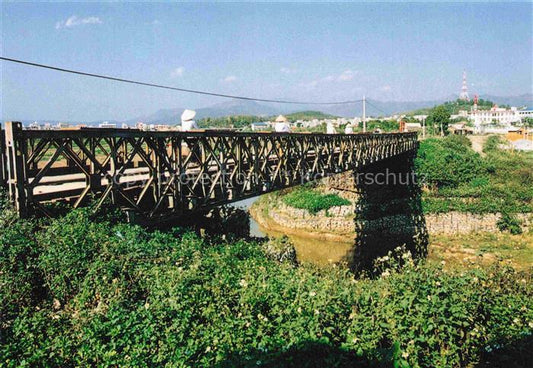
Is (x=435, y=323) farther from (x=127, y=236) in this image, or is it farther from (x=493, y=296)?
(x=127, y=236)

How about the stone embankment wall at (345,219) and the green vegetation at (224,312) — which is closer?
the green vegetation at (224,312)

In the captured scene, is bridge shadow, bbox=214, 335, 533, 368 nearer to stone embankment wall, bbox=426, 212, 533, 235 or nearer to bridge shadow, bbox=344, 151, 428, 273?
bridge shadow, bbox=344, 151, 428, 273

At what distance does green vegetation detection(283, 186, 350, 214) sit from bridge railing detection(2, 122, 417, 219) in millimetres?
16464

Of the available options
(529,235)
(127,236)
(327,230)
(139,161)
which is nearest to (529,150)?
(529,235)

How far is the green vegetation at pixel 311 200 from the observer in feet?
102

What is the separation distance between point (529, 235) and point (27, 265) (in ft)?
92.3

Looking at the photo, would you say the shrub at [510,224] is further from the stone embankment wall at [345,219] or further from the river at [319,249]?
the river at [319,249]

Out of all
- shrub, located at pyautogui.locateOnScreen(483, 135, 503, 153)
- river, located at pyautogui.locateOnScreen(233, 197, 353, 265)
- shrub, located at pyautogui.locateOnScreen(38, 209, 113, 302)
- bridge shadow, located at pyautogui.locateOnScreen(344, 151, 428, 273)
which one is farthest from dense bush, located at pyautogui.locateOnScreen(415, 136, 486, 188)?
shrub, located at pyautogui.locateOnScreen(38, 209, 113, 302)

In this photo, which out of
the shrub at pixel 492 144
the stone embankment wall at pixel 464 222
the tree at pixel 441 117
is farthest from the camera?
the tree at pixel 441 117

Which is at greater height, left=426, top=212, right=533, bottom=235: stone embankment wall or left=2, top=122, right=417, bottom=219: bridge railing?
left=2, top=122, right=417, bottom=219: bridge railing

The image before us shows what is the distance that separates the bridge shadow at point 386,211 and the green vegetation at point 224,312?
20.1 meters

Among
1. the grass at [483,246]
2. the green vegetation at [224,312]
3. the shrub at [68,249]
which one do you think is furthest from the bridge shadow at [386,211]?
the shrub at [68,249]

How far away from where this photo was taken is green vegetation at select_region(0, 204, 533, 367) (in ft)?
15.4

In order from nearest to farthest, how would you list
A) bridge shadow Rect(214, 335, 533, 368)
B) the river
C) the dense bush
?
1. bridge shadow Rect(214, 335, 533, 368)
2. the river
3. the dense bush
